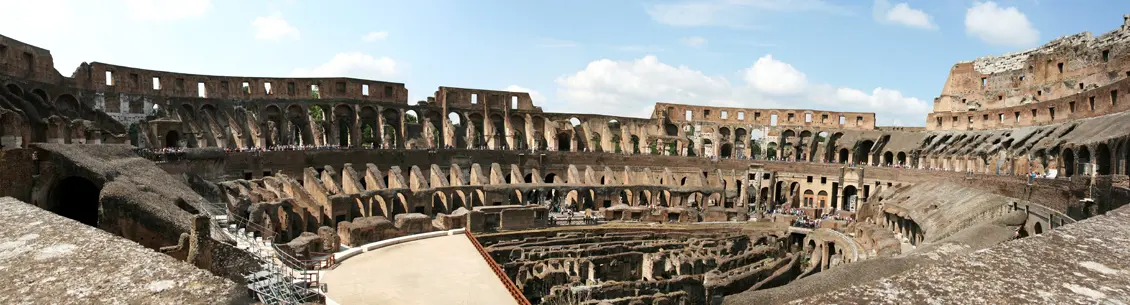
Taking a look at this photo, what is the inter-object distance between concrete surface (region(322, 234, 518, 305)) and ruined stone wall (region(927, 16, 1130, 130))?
28892mm

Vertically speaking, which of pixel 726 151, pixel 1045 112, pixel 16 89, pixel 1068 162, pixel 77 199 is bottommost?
pixel 77 199

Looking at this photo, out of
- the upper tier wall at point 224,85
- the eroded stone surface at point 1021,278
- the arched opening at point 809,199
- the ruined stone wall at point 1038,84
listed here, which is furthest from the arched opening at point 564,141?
the eroded stone surface at point 1021,278

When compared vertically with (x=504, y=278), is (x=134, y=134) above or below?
above

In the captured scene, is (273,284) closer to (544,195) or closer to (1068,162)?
(544,195)

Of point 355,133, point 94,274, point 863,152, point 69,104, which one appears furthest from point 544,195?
point 94,274

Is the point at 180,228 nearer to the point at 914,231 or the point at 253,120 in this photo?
the point at 253,120

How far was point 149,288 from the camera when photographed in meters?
4.35

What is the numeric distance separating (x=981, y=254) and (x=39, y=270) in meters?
7.64

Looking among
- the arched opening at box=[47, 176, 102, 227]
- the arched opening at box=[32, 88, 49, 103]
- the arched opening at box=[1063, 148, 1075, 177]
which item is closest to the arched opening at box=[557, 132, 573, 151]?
the arched opening at box=[1063, 148, 1075, 177]

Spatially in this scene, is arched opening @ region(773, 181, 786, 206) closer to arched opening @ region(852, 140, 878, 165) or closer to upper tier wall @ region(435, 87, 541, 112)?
arched opening @ region(852, 140, 878, 165)

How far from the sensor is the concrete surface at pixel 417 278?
1844 cm

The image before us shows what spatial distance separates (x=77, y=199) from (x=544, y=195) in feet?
77.4

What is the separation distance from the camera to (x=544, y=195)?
1470 inches

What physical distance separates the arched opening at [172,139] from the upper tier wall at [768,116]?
34650 millimetres
